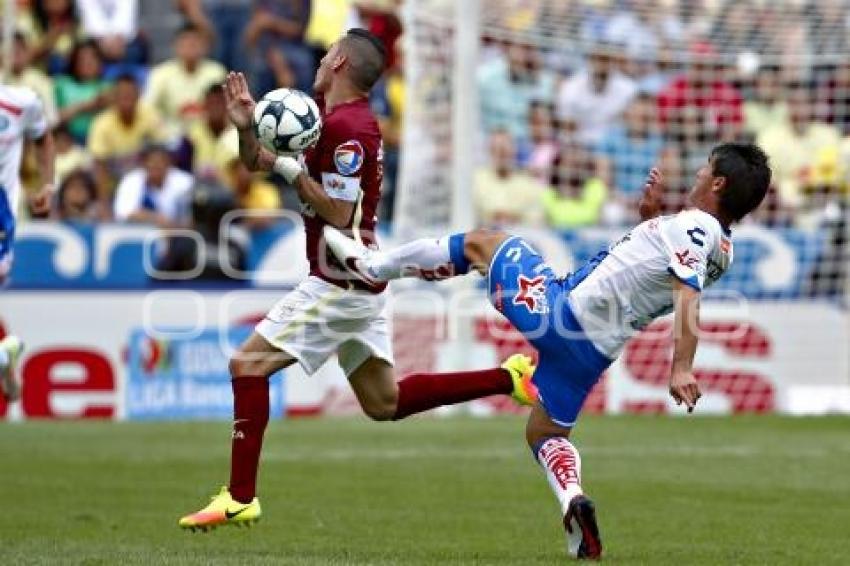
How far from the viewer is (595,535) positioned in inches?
339

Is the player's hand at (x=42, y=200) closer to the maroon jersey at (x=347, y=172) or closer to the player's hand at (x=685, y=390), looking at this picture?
the maroon jersey at (x=347, y=172)

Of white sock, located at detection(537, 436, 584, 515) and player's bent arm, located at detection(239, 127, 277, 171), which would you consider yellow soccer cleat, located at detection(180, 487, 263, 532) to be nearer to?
white sock, located at detection(537, 436, 584, 515)


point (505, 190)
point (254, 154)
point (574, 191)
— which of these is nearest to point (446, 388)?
point (254, 154)

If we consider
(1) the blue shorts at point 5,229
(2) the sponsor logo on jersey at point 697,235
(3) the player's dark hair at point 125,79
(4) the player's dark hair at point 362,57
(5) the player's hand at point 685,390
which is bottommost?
(5) the player's hand at point 685,390

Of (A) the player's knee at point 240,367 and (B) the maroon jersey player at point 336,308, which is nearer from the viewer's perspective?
(B) the maroon jersey player at point 336,308

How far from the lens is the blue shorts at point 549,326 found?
905 centimetres

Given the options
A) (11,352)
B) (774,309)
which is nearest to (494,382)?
(11,352)

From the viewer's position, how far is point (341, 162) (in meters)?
9.72

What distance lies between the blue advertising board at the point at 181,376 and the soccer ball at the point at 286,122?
9.48 m

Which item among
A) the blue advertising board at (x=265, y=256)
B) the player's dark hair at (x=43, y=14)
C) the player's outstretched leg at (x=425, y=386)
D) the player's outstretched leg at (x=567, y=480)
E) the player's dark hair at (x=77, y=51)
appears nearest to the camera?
the player's outstretched leg at (x=567, y=480)

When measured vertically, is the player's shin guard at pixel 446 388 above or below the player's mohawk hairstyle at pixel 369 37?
below

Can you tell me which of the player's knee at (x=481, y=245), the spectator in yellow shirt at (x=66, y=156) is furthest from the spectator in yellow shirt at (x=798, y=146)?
the player's knee at (x=481, y=245)

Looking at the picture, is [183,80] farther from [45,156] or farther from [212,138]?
[45,156]

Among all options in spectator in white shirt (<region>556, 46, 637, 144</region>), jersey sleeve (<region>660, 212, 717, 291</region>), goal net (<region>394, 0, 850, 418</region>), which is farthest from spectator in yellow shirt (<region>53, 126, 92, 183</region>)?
jersey sleeve (<region>660, 212, 717, 291</region>)
